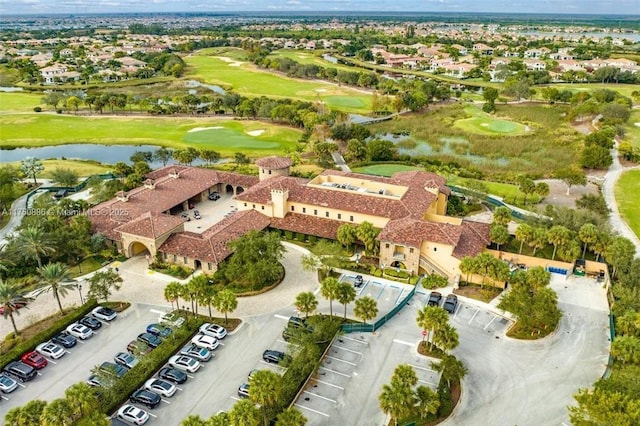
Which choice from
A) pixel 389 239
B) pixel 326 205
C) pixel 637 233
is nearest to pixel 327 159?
pixel 326 205

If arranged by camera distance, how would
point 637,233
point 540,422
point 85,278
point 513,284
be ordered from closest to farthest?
point 540,422 → point 513,284 → point 85,278 → point 637,233

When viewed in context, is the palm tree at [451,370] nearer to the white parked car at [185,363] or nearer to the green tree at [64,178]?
the white parked car at [185,363]

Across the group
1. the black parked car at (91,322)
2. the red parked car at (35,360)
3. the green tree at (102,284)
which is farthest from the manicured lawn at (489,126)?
the red parked car at (35,360)

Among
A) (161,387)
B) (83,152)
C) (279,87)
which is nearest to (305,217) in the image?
(161,387)

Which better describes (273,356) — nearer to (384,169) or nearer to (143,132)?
(384,169)

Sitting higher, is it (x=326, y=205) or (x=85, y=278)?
(x=326, y=205)

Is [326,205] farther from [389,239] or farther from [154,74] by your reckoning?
[154,74]
